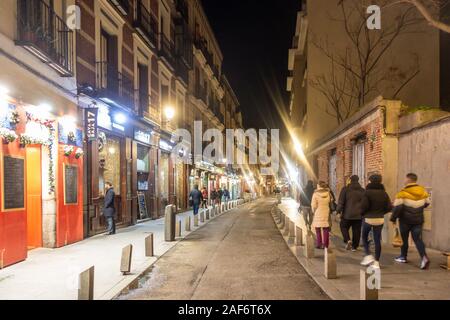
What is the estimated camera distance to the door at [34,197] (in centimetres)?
1162

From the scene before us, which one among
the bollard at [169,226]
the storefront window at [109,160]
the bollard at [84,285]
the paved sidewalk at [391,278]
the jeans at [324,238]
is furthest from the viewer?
the storefront window at [109,160]

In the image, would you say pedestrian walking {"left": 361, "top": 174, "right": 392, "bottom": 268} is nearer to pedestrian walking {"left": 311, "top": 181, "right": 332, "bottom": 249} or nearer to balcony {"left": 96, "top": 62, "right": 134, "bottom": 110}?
pedestrian walking {"left": 311, "top": 181, "right": 332, "bottom": 249}

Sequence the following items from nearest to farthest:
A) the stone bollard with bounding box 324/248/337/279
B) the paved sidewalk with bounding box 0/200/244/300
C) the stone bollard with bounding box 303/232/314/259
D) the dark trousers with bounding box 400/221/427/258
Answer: the paved sidewalk with bounding box 0/200/244/300, the stone bollard with bounding box 324/248/337/279, the dark trousers with bounding box 400/221/427/258, the stone bollard with bounding box 303/232/314/259

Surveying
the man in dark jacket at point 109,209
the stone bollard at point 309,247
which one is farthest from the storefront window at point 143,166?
the stone bollard at point 309,247

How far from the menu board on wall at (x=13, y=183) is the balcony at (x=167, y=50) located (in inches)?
585

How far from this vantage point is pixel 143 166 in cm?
2138

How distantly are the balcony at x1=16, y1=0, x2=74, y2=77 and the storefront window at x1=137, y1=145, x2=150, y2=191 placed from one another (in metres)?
8.18

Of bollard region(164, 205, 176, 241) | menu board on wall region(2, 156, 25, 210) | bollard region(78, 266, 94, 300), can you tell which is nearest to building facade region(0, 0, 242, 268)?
menu board on wall region(2, 156, 25, 210)

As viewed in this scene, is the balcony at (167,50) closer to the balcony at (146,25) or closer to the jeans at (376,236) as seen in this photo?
the balcony at (146,25)

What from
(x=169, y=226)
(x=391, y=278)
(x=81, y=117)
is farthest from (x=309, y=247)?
(x=81, y=117)

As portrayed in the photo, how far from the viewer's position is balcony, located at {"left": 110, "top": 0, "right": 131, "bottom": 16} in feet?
55.2

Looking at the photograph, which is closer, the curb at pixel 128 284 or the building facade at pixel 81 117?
the curb at pixel 128 284

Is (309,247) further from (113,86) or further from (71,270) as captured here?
(113,86)
